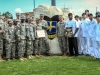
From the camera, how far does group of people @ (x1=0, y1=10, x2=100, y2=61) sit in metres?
11.4

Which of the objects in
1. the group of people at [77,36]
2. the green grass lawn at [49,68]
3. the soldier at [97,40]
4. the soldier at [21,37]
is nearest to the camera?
the green grass lawn at [49,68]

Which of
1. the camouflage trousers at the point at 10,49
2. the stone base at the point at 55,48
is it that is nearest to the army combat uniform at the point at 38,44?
the stone base at the point at 55,48

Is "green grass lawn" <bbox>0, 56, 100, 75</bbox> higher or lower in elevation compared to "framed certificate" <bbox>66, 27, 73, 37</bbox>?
lower

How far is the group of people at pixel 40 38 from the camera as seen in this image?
11.4 metres

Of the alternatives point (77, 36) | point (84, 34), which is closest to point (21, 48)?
point (77, 36)

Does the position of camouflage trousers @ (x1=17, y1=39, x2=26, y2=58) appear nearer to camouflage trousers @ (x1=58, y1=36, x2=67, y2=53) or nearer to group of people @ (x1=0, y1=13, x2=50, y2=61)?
group of people @ (x1=0, y1=13, x2=50, y2=61)

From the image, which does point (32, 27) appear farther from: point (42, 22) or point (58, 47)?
point (58, 47)

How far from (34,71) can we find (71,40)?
14.8 feet

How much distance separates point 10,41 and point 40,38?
1.80m

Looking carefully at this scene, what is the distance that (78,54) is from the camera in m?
13.3

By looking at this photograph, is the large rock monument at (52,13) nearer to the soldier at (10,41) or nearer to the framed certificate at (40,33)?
the framed certificate at (40,33)

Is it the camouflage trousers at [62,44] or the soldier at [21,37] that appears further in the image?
the camouflage trousers at [62,44]

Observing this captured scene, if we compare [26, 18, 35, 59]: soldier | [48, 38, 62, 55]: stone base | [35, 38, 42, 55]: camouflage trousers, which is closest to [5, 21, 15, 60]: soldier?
[26, 18, 35, 59]: soldier

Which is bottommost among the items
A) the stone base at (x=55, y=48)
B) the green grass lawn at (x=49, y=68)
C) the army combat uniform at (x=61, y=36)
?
the green grass lawn at (x=49, y=68)
